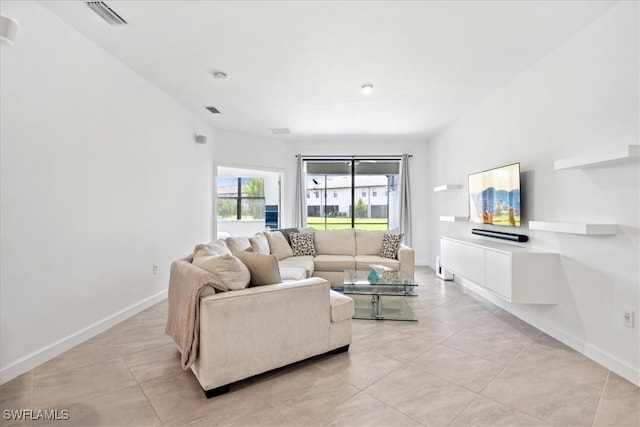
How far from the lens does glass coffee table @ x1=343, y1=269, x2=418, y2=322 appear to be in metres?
3.27

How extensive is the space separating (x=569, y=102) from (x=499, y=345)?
2.16 metres

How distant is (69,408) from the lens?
1.83 metres

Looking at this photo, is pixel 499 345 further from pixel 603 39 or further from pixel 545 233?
pixel 603 39

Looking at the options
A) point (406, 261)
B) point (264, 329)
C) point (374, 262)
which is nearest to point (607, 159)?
point (264, 329)

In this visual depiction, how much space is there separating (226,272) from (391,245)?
10.4ft

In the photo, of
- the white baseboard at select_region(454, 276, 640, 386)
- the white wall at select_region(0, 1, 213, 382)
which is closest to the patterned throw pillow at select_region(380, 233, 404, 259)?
the white baseboard at select_region(454, 276, 640, 386)

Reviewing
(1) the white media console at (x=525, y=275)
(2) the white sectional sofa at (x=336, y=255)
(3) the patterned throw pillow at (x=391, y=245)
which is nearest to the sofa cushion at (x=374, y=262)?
(2) the white sectional sofa at (x=336, y=255)

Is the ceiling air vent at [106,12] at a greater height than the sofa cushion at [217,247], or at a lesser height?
greater

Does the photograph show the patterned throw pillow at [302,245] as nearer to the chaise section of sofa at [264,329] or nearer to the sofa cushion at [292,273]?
the sofa cushion at [292,273]

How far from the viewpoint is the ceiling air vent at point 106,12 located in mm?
2268

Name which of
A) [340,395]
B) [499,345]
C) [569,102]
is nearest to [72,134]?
[340,395]

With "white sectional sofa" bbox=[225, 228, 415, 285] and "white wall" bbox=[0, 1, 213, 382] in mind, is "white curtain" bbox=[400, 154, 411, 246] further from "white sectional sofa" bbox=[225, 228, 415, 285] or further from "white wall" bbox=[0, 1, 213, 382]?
"white wall" bbox=[0, 1, 213, 382]

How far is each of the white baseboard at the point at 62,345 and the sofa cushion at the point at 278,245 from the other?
1.78m

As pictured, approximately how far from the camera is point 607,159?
6.94ft
